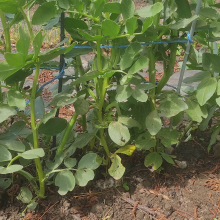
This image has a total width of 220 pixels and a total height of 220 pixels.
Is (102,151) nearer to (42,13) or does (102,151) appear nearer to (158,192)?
(158,192)

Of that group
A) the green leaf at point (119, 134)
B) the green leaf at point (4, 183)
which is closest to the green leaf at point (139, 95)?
the green leaf at point (119, 134)

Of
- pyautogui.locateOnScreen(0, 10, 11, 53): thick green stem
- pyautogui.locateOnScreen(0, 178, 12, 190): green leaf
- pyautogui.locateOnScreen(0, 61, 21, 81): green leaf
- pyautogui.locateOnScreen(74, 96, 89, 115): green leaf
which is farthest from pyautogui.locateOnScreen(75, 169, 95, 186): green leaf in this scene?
pyautogui.locateOnScreen(0, 10, 11, 53): thick green stem

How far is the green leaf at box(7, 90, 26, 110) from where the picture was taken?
82cm

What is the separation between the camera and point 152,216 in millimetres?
1036

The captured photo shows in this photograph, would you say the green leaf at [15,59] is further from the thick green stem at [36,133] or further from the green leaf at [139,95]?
the green leaf at [139,95]

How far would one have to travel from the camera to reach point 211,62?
1.02 metres

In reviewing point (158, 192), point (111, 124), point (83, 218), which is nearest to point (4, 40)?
point (111, 124)

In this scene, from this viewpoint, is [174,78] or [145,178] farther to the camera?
[174,78]

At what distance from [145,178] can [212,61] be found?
0.58m

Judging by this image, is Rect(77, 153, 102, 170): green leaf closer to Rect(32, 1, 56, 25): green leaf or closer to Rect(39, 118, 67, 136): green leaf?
Rect(39, 118, 67, 136): green leaf

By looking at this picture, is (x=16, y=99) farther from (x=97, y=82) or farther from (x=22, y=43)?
(x=97, y=82)

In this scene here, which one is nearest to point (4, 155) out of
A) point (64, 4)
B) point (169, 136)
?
point (64, 4)

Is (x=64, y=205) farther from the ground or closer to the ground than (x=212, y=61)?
closer to the ground

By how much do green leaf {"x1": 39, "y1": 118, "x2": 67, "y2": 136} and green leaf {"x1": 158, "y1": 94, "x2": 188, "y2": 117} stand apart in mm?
383
